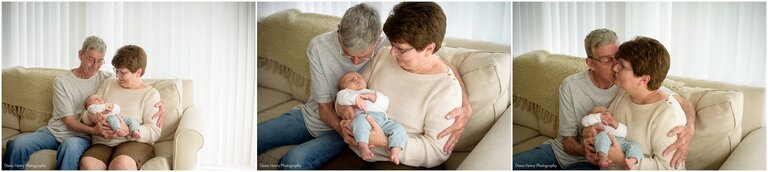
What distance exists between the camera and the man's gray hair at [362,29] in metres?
4.21

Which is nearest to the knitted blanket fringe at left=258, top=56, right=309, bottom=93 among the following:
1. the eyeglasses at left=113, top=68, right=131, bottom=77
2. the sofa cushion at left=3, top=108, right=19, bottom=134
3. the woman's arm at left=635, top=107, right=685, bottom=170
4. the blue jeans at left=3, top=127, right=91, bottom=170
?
the eyeglasses at left=113, top=68, right=131, bottom=77

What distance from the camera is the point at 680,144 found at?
426cm

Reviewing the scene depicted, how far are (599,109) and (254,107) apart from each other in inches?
57.1

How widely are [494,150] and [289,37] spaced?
3.21ft

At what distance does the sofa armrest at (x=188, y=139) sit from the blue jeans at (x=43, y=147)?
15.0 inches

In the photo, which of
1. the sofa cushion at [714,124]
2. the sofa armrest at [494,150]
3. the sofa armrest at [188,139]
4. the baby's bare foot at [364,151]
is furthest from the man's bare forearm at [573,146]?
the sofa armrest at [188,139]

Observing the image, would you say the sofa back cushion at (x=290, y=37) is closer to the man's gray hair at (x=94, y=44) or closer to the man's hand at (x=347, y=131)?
the man's hand at (x=347, y=131)

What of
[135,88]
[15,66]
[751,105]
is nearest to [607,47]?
[751,105]

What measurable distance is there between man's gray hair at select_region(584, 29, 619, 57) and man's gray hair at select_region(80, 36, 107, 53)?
2029mm

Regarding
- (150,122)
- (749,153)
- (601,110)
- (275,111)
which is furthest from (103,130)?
(749,153)

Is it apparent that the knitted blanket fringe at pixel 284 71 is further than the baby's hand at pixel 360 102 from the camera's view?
Yes

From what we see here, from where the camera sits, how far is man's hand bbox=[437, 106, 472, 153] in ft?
13.8

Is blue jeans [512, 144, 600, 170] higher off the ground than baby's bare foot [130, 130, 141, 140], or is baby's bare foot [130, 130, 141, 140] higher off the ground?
baby's bare foot [130, 130, 141, 140]

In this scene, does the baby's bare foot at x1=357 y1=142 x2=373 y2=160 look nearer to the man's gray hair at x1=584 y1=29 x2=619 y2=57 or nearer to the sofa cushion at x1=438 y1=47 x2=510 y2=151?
the sofa cushion at x1=438 y1=47 x2=510 y2=151
